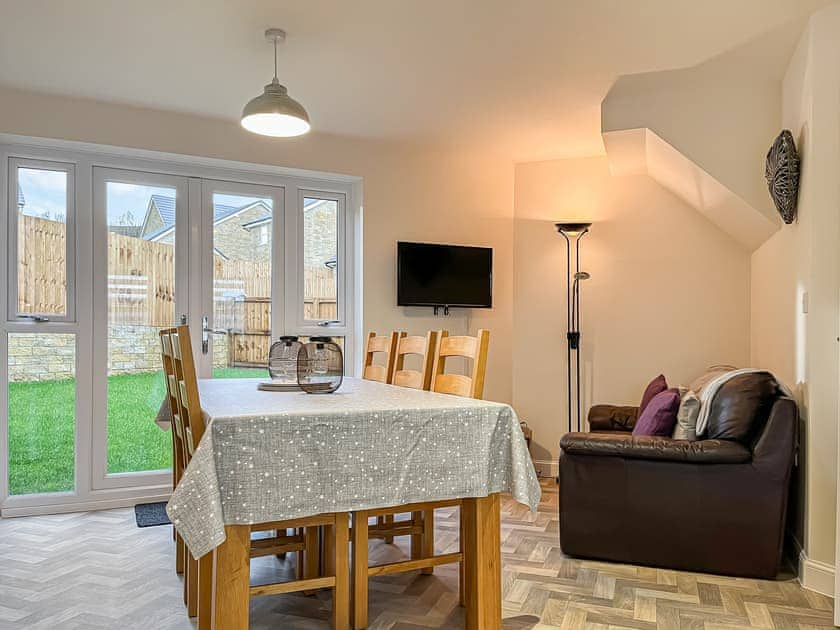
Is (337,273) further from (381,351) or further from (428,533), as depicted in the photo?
(428,533)

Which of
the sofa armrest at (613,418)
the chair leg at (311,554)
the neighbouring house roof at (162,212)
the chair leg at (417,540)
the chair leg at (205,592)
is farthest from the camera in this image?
the sofa armrest at (613,418)

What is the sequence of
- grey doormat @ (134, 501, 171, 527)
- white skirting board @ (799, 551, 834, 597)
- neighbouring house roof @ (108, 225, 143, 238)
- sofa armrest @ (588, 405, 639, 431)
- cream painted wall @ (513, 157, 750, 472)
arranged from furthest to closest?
1. cream painted wall @ (513, 157, 750, 472)
2. sofa armrest @ (588, 405, 639, 431)
3. neighbouring house roof @ (108, 225, 143, 238)
4. grey doormat @ (134, 501, 171, 527)
5. white skirting board @ (799, 551, 834, 597)

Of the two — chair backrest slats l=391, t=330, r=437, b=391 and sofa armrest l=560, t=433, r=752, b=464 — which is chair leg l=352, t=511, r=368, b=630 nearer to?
chair backrest slats l=391, t=330, r=437, b=391

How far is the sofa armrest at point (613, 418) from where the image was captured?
4.53 metres

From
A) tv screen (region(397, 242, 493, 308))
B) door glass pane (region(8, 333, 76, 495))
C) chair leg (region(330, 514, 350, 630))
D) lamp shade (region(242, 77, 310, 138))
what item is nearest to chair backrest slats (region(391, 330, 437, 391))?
chair leg (region(330, 514, 350, 630))

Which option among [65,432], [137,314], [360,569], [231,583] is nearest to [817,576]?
[360,569]

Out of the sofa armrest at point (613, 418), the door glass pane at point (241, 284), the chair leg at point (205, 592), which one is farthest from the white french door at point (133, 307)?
the sofa armrest at point (613, 418)

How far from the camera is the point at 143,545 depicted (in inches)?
136

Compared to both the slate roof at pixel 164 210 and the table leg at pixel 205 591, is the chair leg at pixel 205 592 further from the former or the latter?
the slate roof at pixel 164 210

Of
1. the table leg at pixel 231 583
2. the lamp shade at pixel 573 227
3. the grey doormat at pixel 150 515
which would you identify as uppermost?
the lamp shade at pixel 573 227

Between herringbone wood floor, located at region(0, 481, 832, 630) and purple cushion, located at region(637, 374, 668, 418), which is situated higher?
purple cushion, located at region(637, 374, 668, 418)

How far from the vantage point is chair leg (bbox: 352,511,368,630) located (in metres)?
2.34

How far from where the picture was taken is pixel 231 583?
6.53 ft

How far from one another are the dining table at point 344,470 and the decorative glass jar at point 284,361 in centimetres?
51
